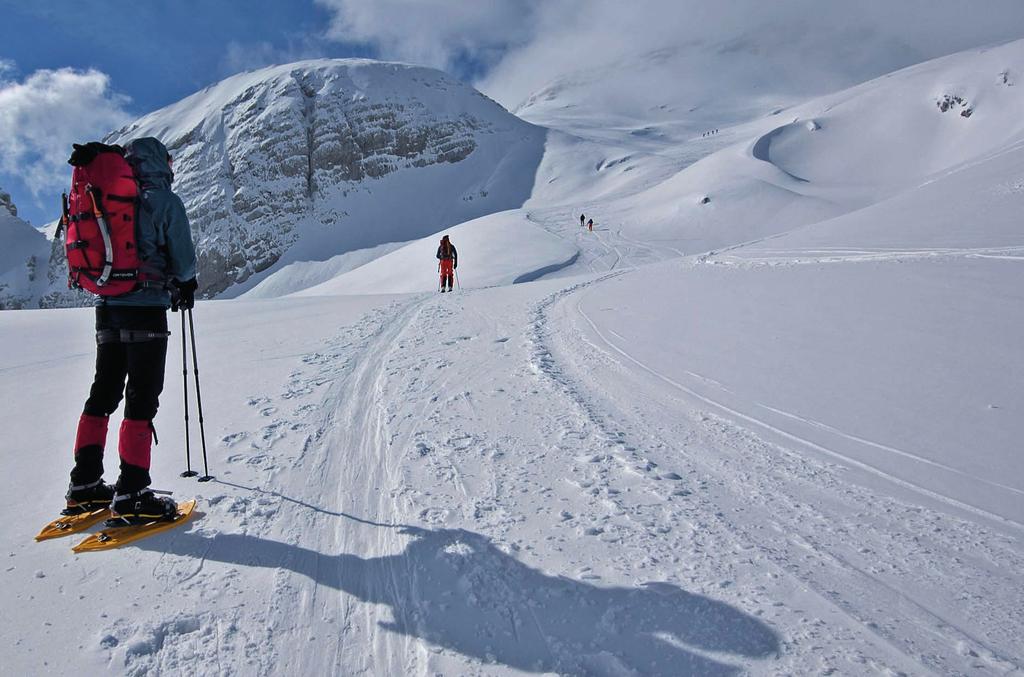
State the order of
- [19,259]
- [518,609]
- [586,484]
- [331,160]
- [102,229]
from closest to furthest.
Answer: [518,609] → [102,229] → [586,484] → [331,160] → [19,259]

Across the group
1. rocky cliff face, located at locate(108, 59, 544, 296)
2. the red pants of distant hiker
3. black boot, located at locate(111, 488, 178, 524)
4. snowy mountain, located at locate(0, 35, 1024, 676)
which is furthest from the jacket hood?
rocky cliff face, located at locate(108, 59, 544, 296)

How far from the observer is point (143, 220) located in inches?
128

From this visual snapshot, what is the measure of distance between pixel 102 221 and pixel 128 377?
909mm

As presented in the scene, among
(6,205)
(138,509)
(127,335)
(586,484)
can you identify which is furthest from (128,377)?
(6,205)

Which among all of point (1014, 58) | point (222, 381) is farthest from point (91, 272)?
point (1014, 58)

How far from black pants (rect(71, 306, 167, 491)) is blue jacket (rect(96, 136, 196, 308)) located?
9 cm

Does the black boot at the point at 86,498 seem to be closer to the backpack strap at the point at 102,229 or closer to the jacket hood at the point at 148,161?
the backpack strap at the point at 102,229

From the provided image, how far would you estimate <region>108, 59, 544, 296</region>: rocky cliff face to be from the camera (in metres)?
77.7

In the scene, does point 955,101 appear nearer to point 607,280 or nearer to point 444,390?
point 607,280

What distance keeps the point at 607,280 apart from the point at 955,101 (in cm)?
7498

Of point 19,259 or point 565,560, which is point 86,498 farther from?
point 19,259

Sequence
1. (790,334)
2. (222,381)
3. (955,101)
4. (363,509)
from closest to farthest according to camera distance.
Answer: (363,509)
(222,381)
(790,334)
(955,101)

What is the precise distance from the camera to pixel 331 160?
8644cm

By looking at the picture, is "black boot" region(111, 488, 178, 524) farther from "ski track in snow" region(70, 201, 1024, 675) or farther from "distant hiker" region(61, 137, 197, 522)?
"ski track in snow" region(70, 201, 1024, 675)
